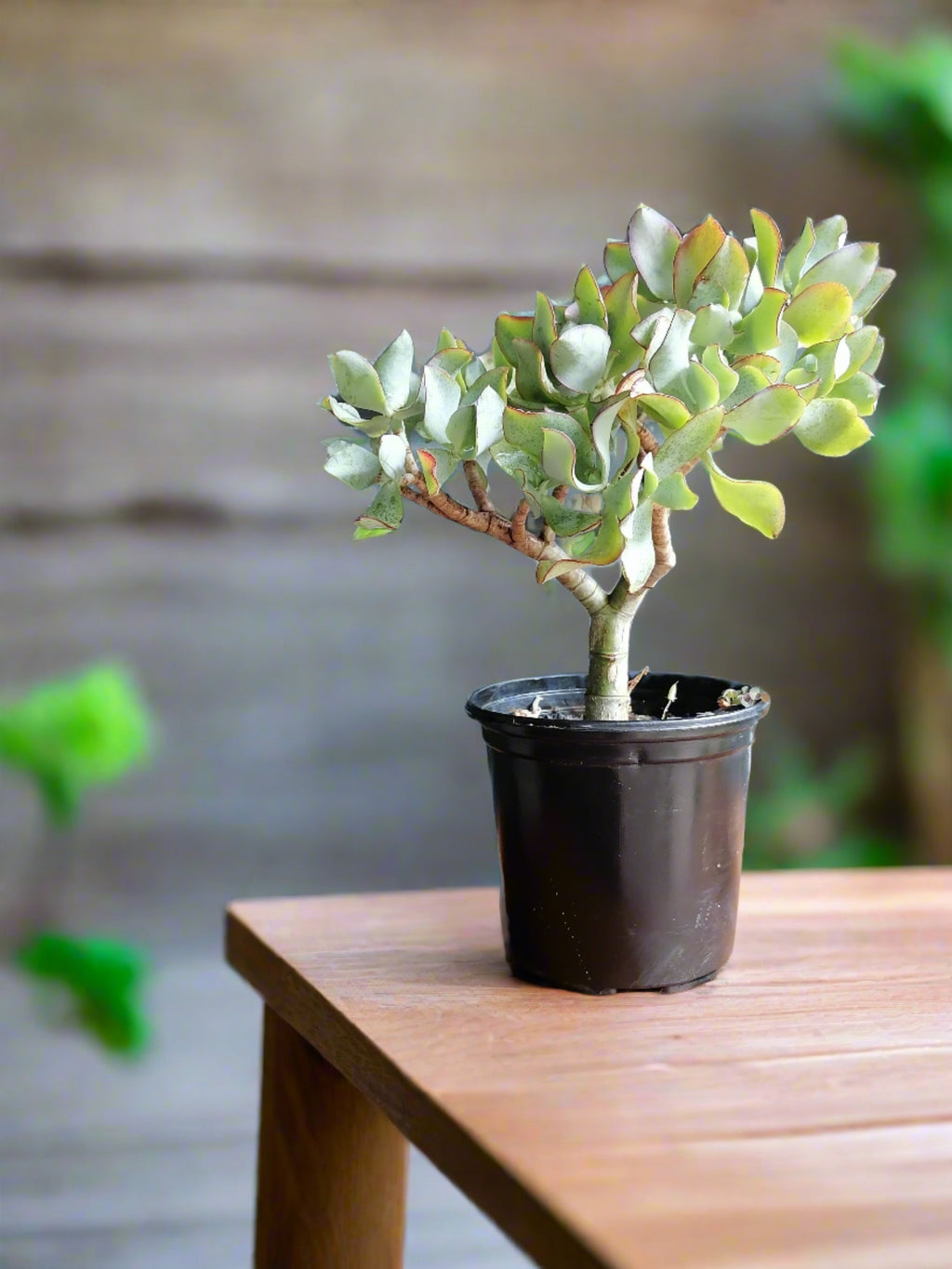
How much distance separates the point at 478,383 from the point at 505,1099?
12.4 inches

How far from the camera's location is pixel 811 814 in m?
2.22

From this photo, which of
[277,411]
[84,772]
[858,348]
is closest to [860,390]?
[858,348]

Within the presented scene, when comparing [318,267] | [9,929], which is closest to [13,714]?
[9,929]

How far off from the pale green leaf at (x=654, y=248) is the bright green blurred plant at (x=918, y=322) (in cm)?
154

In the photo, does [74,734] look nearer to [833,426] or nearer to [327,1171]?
[327,1171]

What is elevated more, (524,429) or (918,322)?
(918,322)

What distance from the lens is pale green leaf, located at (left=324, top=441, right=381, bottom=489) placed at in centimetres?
65

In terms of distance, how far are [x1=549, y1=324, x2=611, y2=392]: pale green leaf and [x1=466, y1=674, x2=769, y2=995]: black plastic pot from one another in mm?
157

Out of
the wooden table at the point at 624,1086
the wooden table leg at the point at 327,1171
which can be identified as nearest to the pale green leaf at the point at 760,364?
the wooden table at the point at 624,1086

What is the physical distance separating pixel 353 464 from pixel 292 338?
55.3 inches

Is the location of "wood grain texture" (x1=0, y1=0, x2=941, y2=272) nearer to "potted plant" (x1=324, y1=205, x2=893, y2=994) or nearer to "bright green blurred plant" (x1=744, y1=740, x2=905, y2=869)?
"bright green blurred plant" (x1=744, y1=740, x2=905, y2=869)

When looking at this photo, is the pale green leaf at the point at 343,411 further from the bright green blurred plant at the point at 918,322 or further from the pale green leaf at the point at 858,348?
the bright green blurred plant at the point at 918,322

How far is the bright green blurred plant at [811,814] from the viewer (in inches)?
86.8

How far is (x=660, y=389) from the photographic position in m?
0.63
